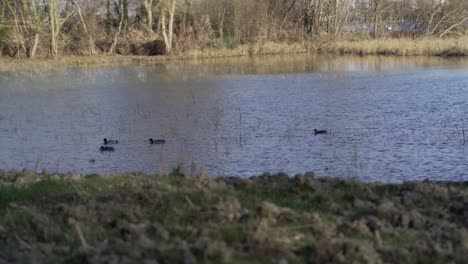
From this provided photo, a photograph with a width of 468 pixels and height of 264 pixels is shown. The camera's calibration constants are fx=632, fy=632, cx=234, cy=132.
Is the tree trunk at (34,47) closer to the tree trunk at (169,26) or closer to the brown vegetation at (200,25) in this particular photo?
the brown vegetation at (200,25)

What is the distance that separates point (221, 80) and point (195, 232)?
754 inches

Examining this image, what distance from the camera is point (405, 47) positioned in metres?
34.6

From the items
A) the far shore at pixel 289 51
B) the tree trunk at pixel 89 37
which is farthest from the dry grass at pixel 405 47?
the tree trunk at pixel 89 37

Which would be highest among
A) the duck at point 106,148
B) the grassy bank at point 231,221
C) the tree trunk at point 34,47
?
the tree trunk at point 34,47

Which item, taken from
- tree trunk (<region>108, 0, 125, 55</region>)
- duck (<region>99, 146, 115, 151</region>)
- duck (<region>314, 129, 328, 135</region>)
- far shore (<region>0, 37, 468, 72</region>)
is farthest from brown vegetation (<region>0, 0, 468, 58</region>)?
duck (<region>99, 146, 115, 151</region>)

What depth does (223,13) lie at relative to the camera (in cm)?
4150

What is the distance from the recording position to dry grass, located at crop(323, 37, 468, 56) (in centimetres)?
3297

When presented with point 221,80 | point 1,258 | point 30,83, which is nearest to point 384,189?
point 1,258

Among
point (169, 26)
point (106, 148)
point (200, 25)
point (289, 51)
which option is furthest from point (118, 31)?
point (106, 148)

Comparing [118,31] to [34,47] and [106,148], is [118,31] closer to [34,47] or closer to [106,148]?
[34,47]

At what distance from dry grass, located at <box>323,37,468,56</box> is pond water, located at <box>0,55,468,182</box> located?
6.69 meters

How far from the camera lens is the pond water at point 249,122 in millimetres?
10664

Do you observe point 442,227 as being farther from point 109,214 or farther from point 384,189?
point 109,214

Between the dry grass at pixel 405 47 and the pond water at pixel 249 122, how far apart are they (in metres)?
6.69
